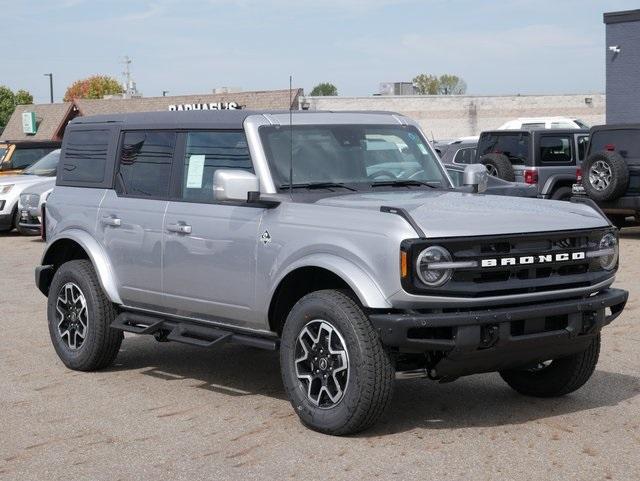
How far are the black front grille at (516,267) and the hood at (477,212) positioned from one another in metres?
0.05

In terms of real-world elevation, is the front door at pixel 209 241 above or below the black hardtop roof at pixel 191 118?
below

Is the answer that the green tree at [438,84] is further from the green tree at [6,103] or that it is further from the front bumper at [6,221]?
the front bumper at [6,221]

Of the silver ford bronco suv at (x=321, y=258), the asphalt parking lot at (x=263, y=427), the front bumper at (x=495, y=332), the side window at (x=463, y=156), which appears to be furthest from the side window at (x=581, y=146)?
the front bumper at (x=495, y=332)

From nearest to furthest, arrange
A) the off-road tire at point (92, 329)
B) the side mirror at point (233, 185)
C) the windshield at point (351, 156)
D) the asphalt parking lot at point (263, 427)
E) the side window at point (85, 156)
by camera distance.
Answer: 1. the asphalt parking lot at point (263, 427)
2. the side mirror at point (233, 185)
3. the windshield at point (351, 156)
4. the off-road tire at point (92, 329)
5. the side window at point (85, 156)

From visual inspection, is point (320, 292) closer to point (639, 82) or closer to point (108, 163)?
point (108, 163)

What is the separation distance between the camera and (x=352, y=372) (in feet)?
20.4

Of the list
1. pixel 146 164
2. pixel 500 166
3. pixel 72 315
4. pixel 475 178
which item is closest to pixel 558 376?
pixel 475 178

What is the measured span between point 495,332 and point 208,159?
252 cm

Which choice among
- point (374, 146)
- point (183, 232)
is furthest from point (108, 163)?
point (374, 146)

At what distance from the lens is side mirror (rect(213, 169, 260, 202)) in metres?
6.89

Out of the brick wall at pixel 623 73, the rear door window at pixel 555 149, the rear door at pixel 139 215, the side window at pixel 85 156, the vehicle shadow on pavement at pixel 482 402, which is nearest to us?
the vehicle shadow on pavement at pixel 482 402

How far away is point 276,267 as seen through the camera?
22.3 feet

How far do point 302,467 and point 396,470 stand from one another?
0.48 metres

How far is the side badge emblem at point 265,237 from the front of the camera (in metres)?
6.89
